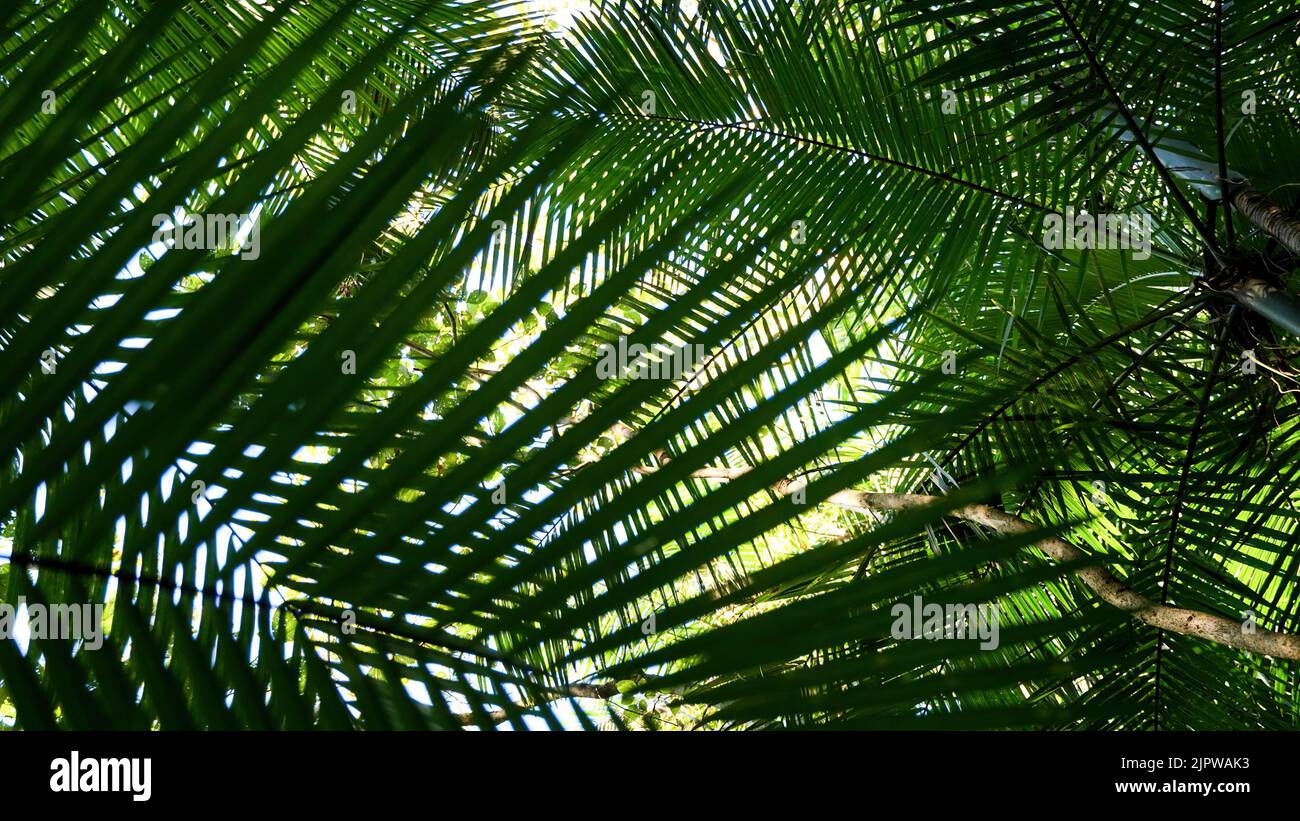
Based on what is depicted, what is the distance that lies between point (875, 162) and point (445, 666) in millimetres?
1595

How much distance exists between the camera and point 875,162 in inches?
67.7

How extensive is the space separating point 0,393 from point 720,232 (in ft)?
5.75

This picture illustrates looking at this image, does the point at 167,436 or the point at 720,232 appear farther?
the point at 720,232

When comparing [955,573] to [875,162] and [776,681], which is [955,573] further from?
[875,162]

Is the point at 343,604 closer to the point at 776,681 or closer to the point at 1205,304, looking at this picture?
the point at 776,681

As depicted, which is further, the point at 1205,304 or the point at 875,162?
the point at 875,162

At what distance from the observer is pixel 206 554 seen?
15.3 inches

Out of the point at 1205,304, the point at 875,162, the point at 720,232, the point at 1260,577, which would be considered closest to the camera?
the point at 1205,304

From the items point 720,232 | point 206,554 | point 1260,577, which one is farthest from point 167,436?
point 1260,577
